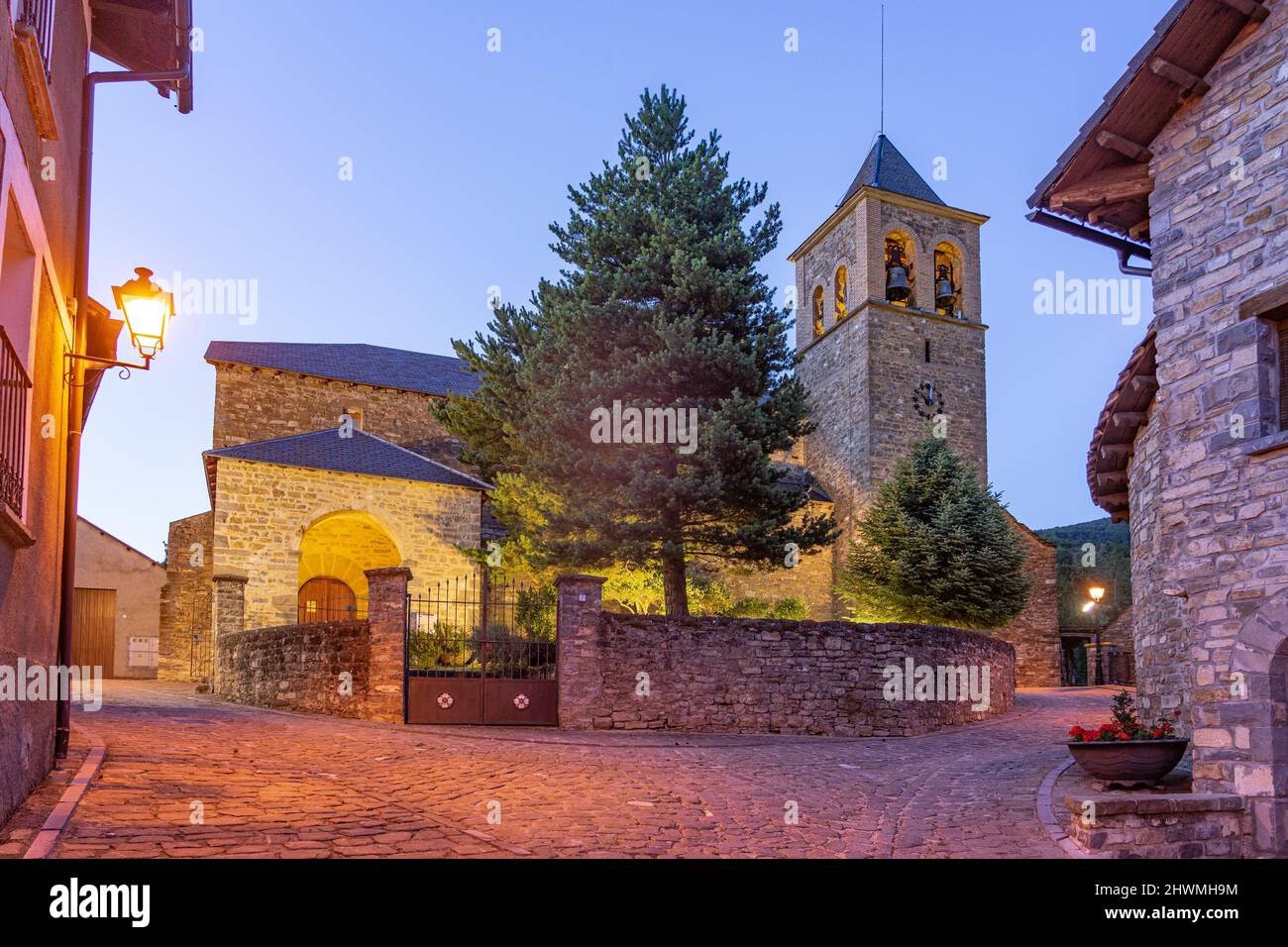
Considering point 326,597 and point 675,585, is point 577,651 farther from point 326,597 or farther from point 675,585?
point 326,597

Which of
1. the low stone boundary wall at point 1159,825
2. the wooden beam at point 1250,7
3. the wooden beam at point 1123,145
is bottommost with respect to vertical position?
the low stone boundary wall at point 1159,825

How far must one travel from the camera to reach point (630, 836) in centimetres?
678

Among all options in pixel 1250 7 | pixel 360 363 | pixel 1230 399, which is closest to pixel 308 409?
pixel 360 363

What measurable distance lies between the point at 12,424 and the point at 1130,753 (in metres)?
8.40

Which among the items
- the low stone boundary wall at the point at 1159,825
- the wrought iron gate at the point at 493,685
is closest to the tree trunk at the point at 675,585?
the wrought iron gate at the point at 493,685

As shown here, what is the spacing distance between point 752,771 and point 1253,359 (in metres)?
5.90

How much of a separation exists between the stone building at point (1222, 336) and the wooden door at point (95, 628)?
24385 millimetres

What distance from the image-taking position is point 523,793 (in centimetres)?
824

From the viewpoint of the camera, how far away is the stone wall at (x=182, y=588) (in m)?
25.2

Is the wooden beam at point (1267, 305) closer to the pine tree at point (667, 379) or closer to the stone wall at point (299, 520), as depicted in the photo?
the pine tree at point (667, 379)

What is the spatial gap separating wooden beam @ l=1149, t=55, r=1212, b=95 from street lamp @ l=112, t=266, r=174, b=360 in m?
8.42

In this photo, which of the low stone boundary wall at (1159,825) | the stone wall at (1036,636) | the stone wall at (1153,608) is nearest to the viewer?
the low stone boundary wall at (1159,825)

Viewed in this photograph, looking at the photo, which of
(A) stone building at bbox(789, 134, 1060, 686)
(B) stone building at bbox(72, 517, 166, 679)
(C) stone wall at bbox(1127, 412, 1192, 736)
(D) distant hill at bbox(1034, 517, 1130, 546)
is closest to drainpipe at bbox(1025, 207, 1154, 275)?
(C) stone wall at bbox(1127, 412, 1192, 736)
